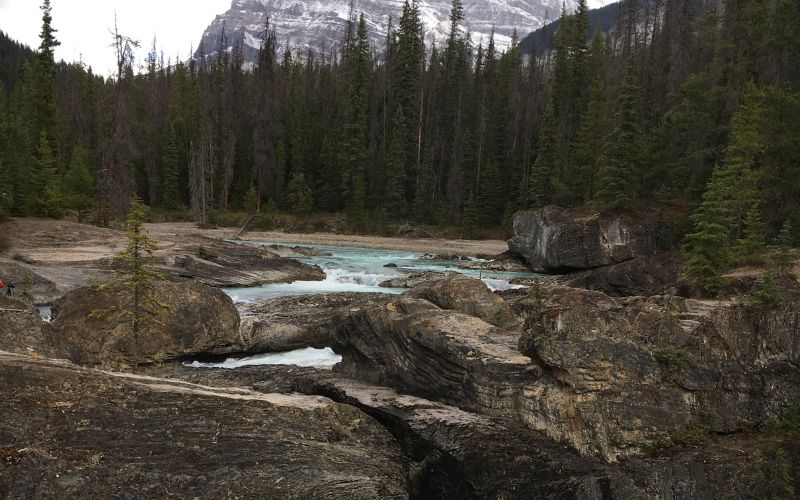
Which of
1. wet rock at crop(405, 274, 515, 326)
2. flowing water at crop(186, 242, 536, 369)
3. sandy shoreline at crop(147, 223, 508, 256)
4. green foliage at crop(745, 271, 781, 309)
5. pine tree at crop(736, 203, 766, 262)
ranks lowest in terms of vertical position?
flowing water at crop(186, 242, 536, 369)

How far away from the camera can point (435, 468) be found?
7957 millimetres

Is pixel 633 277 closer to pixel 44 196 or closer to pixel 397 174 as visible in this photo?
pixel 397 174

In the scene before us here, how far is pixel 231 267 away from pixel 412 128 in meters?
39.9

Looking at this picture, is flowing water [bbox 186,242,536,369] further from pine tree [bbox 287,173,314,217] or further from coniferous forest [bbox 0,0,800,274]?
pine tree [bbox 287,173,314,217]

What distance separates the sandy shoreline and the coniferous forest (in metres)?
3.99

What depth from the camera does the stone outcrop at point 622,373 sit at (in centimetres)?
780

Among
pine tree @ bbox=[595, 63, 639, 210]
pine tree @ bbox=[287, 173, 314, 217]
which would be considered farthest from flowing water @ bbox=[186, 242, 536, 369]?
pine tree @ bbox=[287, 173, 314, 217]

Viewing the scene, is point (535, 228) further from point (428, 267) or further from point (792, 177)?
point (792, 177)

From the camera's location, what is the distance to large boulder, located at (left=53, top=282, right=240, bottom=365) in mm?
12336

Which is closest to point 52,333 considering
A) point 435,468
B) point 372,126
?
point 435,468

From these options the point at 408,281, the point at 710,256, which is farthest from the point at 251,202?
the point at 710,256

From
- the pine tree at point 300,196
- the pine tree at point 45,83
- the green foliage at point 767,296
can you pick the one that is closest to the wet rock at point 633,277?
the green foliage at point 767,296

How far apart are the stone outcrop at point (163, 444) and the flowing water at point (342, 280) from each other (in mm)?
6035

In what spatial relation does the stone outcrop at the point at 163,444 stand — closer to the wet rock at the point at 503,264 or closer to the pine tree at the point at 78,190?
the wet rock at the point at 503,264
